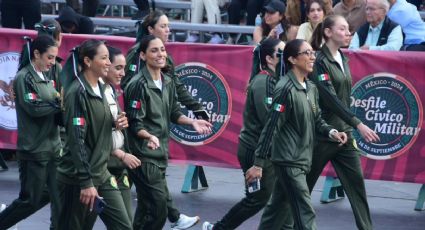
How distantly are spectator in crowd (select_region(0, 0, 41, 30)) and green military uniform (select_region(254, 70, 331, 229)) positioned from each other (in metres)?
7.47

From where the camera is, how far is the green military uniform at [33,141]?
32.8ft

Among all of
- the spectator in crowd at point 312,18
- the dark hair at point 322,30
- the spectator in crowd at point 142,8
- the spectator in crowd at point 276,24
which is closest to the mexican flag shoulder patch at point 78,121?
the dark hair at point 322,30

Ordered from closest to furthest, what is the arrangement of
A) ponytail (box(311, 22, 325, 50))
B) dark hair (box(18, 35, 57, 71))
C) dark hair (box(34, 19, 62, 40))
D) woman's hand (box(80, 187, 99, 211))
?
1. woman's hand (box(80, 187, 99, 211))
2. dark hair (box(18, 35, 57, 71))
3. ponytail (box(311, 22, 325, 50))
4. dark hair (box(34, 19, 62, 40))

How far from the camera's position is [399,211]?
1216 centimetres

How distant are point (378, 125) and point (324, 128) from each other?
8.35 feet

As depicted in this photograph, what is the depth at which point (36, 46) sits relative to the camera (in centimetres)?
1010

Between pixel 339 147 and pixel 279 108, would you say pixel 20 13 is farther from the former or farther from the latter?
pixel 279 108

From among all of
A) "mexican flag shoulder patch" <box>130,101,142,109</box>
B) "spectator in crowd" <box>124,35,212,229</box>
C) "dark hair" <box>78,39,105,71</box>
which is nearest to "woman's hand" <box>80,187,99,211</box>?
"dark hair" <box>78,39,105,71</box>

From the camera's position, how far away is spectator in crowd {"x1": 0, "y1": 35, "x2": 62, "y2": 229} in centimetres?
1002

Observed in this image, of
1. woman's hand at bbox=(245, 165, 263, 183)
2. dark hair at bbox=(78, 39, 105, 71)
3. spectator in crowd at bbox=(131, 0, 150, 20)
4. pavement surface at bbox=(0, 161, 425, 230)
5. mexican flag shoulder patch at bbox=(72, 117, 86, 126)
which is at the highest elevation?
dark hair at bbox=(78, 39, 105, 71)

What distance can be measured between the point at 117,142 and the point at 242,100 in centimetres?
376

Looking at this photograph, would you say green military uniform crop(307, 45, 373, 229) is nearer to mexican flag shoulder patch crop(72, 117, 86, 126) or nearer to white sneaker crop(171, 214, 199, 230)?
white sneaker crop(171, 214, 199, 230)

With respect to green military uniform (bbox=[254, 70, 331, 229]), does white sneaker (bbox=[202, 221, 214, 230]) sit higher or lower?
lower

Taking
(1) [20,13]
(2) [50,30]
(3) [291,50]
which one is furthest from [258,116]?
(1) [20,13]
